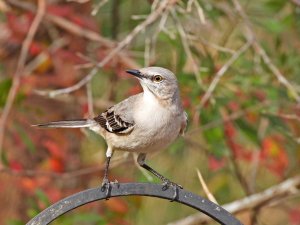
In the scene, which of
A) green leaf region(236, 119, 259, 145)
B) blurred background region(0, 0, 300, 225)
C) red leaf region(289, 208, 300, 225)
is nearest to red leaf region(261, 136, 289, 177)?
blurred background region(0, 0, 300, 225)

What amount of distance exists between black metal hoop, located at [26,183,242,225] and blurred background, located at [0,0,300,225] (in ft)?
5.28

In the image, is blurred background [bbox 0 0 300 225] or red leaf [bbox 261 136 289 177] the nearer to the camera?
blurred background [bbox 0 0 300 225]

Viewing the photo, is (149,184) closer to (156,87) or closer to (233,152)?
(156,87)

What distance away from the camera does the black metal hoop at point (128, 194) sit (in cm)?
315

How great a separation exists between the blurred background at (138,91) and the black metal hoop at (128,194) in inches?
63.4

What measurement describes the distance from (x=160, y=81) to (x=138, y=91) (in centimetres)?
157

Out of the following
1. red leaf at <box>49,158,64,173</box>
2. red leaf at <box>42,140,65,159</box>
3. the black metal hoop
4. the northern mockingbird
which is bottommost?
the black metal hoop

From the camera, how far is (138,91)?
18.6ft

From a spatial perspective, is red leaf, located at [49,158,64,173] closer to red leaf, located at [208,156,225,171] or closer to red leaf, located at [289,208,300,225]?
red leaf, located at [208,156,225,171]

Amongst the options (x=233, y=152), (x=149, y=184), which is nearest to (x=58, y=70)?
(x=233, y=152)

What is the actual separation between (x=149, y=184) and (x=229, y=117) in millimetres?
2155

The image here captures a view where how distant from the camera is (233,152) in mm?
5883

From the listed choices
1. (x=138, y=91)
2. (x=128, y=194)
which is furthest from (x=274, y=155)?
(x=128, y=194)

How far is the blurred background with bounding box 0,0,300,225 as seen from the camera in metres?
5.36
